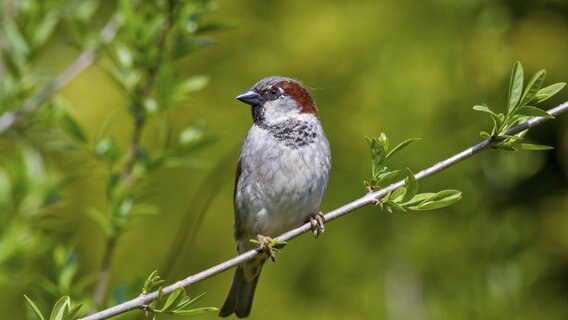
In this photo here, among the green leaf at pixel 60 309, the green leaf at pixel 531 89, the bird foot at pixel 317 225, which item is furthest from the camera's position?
the bird foot at pixel 317 225

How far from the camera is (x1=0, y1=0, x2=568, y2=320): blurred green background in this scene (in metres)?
3.31

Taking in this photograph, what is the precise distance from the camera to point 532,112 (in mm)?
1716

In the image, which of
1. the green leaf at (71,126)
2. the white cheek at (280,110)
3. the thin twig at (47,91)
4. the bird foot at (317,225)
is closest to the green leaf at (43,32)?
the thin twig at (47,91)

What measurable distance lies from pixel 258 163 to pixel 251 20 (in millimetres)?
1618

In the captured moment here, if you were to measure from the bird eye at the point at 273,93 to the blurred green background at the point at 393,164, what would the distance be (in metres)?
0.35

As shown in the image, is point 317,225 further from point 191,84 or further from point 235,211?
point 191,84

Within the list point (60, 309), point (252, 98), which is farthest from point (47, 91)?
point (60, 309)

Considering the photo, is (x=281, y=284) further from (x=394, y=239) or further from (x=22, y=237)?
(x=22, y=237)

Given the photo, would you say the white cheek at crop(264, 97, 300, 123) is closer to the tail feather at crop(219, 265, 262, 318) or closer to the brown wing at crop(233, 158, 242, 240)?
the brown wing at crop(233, 158, 242, 240)

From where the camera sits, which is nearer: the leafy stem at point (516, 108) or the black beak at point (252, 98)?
the leafy stem at point (516, 108)

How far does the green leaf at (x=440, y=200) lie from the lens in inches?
69.4

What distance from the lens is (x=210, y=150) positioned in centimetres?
399

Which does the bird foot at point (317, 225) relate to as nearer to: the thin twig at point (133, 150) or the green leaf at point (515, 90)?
the thin twig at point (133, 150)

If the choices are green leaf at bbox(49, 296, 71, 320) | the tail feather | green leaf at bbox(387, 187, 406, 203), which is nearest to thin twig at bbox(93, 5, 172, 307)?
the tail feather
